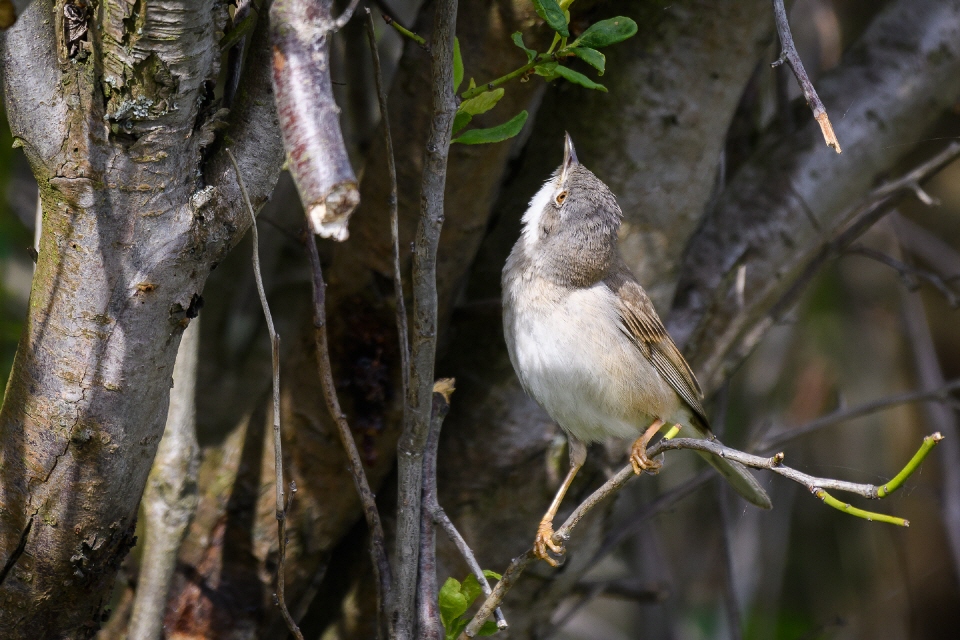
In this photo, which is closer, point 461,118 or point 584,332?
point 461,118

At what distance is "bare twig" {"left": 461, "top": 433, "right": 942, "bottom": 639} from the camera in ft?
4.59

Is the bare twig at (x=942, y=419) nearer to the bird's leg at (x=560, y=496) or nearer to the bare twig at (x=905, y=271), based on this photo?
the bare twig at (x=905, y=271)

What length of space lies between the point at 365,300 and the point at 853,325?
5.63m

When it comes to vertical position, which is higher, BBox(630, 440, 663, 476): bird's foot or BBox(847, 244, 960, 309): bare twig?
BBox(847, 244, 960, 309): bare twig

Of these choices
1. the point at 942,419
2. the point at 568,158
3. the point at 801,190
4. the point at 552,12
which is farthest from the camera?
the point at 942,419

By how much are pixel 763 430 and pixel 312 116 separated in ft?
9.44

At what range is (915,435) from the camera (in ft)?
21.4

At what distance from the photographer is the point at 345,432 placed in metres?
2.26

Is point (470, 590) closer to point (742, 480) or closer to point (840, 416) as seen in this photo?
point (742, 480)

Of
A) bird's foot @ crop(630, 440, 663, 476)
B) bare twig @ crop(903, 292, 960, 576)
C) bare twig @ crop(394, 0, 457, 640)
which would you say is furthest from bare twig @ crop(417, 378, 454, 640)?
bare twig @ crop(903, 292, 960, 576)

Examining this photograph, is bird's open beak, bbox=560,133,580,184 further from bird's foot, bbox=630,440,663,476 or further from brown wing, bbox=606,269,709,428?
bird's foot, bbox=630,440,663,476

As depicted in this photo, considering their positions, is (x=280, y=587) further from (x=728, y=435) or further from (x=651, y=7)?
(x=728, y=435)

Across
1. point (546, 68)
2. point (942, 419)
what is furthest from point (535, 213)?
point (942, 419)

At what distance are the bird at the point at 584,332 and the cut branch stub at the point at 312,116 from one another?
1.46 metres
